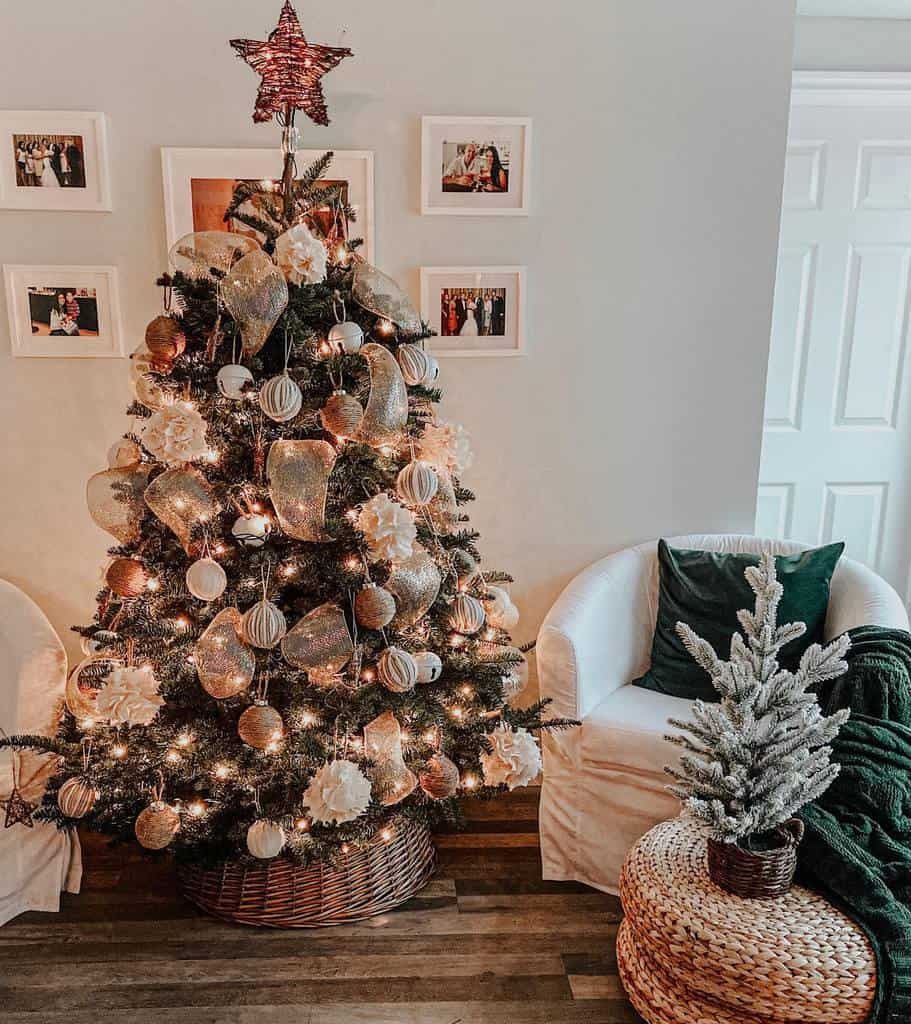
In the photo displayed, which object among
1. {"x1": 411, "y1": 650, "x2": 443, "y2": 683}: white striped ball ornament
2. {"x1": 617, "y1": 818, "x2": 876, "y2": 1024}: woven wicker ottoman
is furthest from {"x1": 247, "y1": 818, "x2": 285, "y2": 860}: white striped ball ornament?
{"x1": 617, "y1": 818, "x2": 876, "y2": 1024}: woven wicker ottoman

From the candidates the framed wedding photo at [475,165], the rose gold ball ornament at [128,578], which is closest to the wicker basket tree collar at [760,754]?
the rose gold ball ornament at [128,578]

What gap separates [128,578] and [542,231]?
1.50 metres

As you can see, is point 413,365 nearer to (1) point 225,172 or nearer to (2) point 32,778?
(1) point 225,172

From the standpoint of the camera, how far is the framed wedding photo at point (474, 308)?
2.63 metres

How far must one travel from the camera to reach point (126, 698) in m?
1.87

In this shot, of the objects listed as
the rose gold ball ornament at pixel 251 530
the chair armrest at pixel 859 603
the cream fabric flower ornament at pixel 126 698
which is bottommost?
the cream fabric flower ornament at pixel 126 698

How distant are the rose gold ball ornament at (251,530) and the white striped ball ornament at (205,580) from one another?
0.08m

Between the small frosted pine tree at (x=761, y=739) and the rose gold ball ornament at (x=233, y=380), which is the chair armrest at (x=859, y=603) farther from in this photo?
the rose gold ball ornament at (x=233, y=380)

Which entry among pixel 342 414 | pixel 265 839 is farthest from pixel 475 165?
pixel 265 839

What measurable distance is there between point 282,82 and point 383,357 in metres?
0.69

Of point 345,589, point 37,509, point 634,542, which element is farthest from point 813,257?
point 37,509

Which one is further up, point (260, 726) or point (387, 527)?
point (387, 527)

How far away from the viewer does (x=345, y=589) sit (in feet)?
6.34

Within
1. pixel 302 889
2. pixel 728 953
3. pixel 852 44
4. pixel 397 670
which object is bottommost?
pixel 302 889
